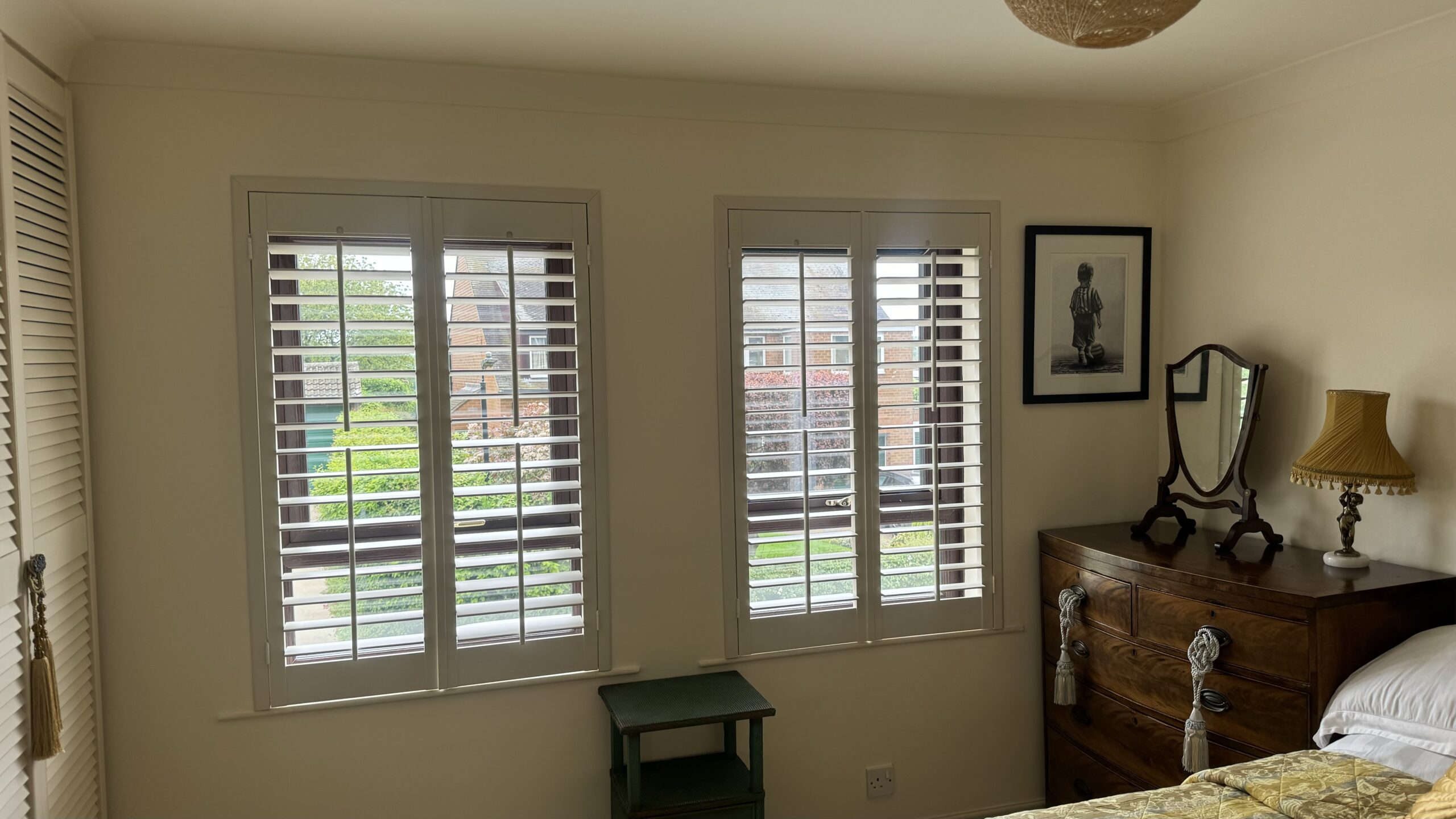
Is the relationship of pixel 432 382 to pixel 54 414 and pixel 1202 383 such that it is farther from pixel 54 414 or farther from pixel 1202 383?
pixel 1202 383

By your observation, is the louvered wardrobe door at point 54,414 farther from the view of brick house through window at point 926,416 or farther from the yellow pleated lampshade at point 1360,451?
the yellow pleated lampshade at point 1360,451

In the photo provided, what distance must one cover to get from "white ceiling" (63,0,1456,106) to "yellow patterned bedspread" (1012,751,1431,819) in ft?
5.76

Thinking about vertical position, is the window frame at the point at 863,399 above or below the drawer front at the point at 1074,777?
above

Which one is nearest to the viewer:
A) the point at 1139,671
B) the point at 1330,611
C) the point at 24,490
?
the point at 24,490

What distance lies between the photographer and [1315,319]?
278 cm

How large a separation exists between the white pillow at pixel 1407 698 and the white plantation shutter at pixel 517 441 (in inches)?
76.2

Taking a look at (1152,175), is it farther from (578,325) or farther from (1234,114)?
(578,325)

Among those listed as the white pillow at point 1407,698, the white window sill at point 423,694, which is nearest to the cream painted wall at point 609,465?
the white window sill at point 423,694

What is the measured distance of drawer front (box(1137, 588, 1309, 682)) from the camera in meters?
2.29

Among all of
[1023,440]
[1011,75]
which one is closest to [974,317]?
[1023,440]

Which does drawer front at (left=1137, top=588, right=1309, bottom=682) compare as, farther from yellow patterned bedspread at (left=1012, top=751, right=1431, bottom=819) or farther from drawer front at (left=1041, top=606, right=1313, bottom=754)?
yellow patterned bedspread at (left=1012, top=751, right=1431, bottom=819)

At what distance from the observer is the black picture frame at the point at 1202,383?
3008 millimetres

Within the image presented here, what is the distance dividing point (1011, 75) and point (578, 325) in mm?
1513

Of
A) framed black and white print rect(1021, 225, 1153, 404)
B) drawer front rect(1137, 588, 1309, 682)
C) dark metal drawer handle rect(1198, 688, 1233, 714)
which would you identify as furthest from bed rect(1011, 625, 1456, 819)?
framed black and white print rect(1021, 225, 1153, 404)
